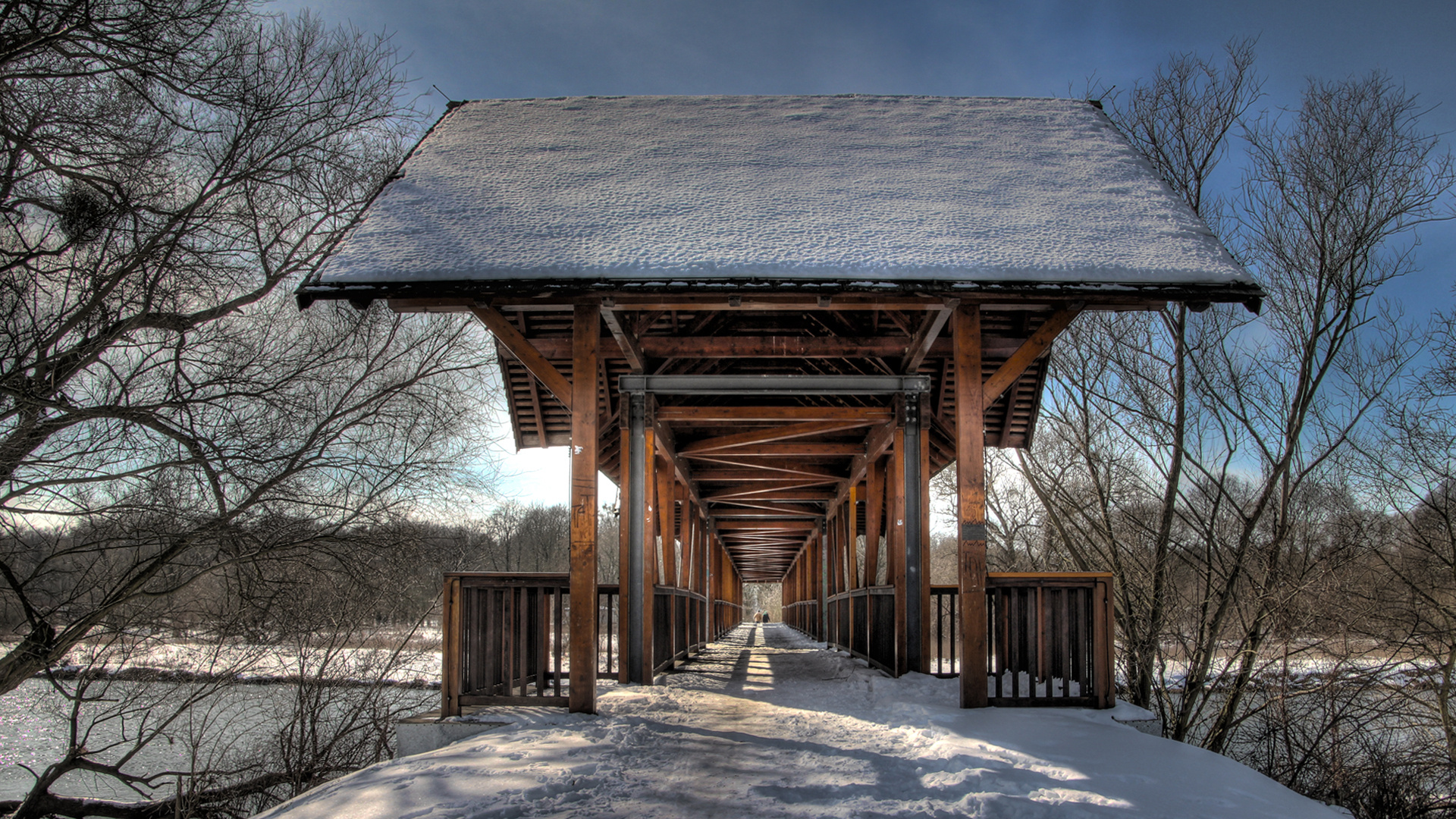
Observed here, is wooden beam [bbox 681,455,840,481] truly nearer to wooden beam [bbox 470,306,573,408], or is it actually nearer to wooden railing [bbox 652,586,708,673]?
wooden railing [bbox 652,586,708,673]

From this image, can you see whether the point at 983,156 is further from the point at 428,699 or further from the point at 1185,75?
the point at 428,699

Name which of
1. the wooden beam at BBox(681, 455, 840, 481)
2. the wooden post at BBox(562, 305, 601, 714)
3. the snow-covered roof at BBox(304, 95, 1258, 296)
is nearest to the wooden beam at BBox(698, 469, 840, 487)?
the wooden beam at BBox(681, 455, 840, 481)

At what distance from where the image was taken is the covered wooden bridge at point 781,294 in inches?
241

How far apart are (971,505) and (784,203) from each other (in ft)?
10.7

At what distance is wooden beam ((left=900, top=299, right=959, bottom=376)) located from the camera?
6863 millimetres

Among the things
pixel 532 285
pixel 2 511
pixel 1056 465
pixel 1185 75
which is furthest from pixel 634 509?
pixel 1185 75

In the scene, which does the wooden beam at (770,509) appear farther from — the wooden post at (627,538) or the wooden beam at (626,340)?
the wooden beam at (626,340)

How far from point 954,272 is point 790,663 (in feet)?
25.2

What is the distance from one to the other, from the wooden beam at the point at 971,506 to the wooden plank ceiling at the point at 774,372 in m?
0.61

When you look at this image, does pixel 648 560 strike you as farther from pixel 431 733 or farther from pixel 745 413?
pixel 431 733

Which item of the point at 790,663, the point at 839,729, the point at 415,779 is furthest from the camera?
the point at 790,663

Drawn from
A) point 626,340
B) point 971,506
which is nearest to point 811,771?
point 971,506

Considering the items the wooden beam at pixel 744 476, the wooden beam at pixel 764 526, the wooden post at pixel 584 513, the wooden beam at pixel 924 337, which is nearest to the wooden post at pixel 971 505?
the wooden beam at pixel 924 337

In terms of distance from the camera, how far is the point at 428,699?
12.8m
